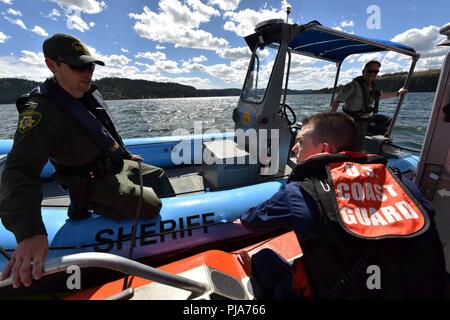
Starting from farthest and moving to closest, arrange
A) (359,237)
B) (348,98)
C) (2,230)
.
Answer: (348,98)
(2,230)
(359,237)

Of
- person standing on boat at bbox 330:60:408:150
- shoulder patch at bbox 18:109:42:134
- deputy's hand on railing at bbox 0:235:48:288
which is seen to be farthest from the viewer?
person standing on boat at bbox 330:60:408:150

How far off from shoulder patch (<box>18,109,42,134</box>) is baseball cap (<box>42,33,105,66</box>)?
0.38 metres

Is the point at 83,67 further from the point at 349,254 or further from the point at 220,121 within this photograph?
the point at 220,121

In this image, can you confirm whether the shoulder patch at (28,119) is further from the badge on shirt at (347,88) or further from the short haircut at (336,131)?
the badge on shirt at (347,88)

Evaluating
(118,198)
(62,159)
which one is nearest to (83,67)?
(62,159)

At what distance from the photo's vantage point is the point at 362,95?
3775 millimetres

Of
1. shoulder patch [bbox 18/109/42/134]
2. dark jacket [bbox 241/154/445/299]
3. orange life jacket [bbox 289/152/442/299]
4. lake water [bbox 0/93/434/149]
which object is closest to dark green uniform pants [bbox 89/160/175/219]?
shoulder patch [bbox 18/109/42/134]

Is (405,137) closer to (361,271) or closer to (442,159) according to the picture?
(442,159)

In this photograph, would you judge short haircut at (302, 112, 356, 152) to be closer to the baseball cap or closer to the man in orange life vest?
the man in orange life vest

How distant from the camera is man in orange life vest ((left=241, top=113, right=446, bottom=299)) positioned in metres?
0.84

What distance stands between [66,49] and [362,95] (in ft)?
12.8
